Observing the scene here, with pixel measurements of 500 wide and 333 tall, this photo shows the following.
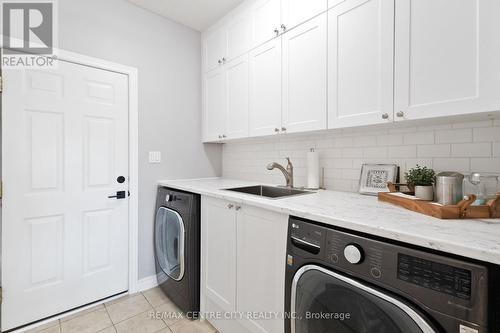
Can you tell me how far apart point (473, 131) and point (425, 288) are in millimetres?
995

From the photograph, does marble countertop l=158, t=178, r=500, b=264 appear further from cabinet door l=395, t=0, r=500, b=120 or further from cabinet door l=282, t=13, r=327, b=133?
cabinet door l=282, t=13, r=327, b=133

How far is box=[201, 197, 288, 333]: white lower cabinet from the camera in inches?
47.7

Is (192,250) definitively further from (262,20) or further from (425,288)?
(262,20)

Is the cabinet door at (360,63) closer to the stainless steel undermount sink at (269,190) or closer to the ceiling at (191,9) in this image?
the stainless steel undermount sink at (269,190)

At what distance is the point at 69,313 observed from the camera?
71.9 inches

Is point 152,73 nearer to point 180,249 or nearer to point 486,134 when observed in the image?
point 180,249

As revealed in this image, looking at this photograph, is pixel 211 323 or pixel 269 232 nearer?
pixel 269 232

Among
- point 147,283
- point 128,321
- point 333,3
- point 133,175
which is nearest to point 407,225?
point 333,3

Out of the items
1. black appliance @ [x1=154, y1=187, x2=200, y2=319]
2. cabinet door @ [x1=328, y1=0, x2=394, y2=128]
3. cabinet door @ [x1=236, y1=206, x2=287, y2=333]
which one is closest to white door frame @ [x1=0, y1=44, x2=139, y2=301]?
black appliance @ [x1=154, y1=187, x2=200, y2=319]

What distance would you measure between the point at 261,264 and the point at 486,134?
4.45 ft

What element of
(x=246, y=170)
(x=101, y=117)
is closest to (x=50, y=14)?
(x=101, y=117)

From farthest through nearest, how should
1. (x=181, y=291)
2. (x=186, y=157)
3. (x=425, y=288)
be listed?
(x=186, y=157) < (x=181, y=291) < (x=425, y=288)

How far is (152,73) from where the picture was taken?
227 centimetres

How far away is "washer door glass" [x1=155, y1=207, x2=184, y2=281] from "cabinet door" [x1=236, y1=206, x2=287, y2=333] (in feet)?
2.05
